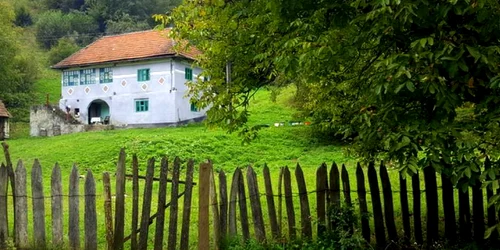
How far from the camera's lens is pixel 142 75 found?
36.8 m

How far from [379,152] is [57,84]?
58789 millimetres

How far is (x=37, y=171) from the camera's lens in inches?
262

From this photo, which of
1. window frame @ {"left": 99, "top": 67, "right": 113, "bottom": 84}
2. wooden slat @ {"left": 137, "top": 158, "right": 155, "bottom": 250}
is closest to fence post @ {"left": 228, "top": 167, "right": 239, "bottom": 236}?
wooden slat @ {"left": 137, "top": 158, "right": 155, "bottom": 250}

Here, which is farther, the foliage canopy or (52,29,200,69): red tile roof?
(52,29,200,69): red tile roof

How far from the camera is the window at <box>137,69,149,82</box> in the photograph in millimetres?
36594

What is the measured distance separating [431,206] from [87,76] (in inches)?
1389

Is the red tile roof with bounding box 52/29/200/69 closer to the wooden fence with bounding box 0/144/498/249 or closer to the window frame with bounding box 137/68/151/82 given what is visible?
the window frame with bounding box 137/68/151/82

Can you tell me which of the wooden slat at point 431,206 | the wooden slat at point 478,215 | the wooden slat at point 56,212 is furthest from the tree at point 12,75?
the wooden slat at point 478,215

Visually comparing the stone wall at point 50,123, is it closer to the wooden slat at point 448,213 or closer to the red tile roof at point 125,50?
the red tile roof at point 125,50

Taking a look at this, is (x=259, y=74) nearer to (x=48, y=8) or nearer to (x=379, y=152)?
(x=379, y=152)

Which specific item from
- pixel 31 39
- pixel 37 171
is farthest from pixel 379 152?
pixel 31 39

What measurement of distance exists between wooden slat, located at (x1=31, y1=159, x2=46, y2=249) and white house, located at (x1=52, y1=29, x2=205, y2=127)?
2824cm

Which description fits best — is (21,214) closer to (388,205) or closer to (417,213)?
(388,205)

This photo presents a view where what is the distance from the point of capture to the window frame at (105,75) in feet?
124
